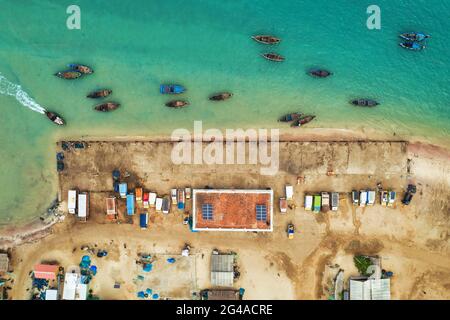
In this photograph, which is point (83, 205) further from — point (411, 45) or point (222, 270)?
point (411, 45)

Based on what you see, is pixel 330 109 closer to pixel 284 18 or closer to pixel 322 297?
pixel 284 18

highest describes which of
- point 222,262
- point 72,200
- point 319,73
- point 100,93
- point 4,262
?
point 319,73

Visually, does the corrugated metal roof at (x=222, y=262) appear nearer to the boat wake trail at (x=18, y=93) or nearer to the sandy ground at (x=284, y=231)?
the sandy ground at (x=284, y=231)

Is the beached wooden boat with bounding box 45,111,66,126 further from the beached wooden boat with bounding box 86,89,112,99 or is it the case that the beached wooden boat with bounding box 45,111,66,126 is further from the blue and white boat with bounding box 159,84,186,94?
the blue and white boat with bounding box 159,84,186,94

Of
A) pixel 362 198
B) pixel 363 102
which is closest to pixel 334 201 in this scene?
pixel 362 198

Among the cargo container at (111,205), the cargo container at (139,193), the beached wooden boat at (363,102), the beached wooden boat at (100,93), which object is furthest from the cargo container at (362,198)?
the beached wooden boat at (100,93)

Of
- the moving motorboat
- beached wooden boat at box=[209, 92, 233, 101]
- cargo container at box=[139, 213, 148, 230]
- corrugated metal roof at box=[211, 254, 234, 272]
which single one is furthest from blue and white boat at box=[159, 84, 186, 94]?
the moving motorboat
